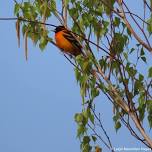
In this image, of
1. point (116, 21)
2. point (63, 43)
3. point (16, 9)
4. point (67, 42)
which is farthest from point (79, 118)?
point (63, 43)

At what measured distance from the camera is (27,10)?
483 centimetres

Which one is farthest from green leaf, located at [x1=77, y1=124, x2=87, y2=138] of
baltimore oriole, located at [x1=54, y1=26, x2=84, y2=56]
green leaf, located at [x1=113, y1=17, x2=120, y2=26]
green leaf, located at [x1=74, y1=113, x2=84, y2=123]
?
baltimore oriole, located at [x1=54, y1=26, x2=84, y2=56]

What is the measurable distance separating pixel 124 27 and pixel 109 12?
22 cm

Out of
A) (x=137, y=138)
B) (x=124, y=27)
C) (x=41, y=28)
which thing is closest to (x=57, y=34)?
(x=41, y=28)

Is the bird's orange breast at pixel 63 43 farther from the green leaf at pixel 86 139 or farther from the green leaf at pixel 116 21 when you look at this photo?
the green leaf at pixel 86 139

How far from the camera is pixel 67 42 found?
22.1 feet

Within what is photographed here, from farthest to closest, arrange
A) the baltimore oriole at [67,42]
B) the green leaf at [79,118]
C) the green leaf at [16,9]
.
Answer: the baltimore oriole at [67,42], the green leaf at [16,9], the green leaf at [79,118]

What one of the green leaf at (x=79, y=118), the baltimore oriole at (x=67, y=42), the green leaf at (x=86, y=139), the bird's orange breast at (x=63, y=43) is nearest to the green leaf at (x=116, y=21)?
the green leaf at (x=79, y=118)

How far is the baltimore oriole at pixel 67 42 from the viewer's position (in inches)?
248

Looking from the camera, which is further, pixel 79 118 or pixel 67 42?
pixel 67 42

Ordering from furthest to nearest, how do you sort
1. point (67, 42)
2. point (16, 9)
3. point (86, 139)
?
1. point (67, 42)
2. point (16, 9)
3. point (86, 139)

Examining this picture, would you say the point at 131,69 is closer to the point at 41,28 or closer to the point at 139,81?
the point at 139,81

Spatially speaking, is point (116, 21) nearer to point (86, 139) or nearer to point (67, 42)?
point (86, 139)

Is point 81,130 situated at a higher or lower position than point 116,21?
lower
